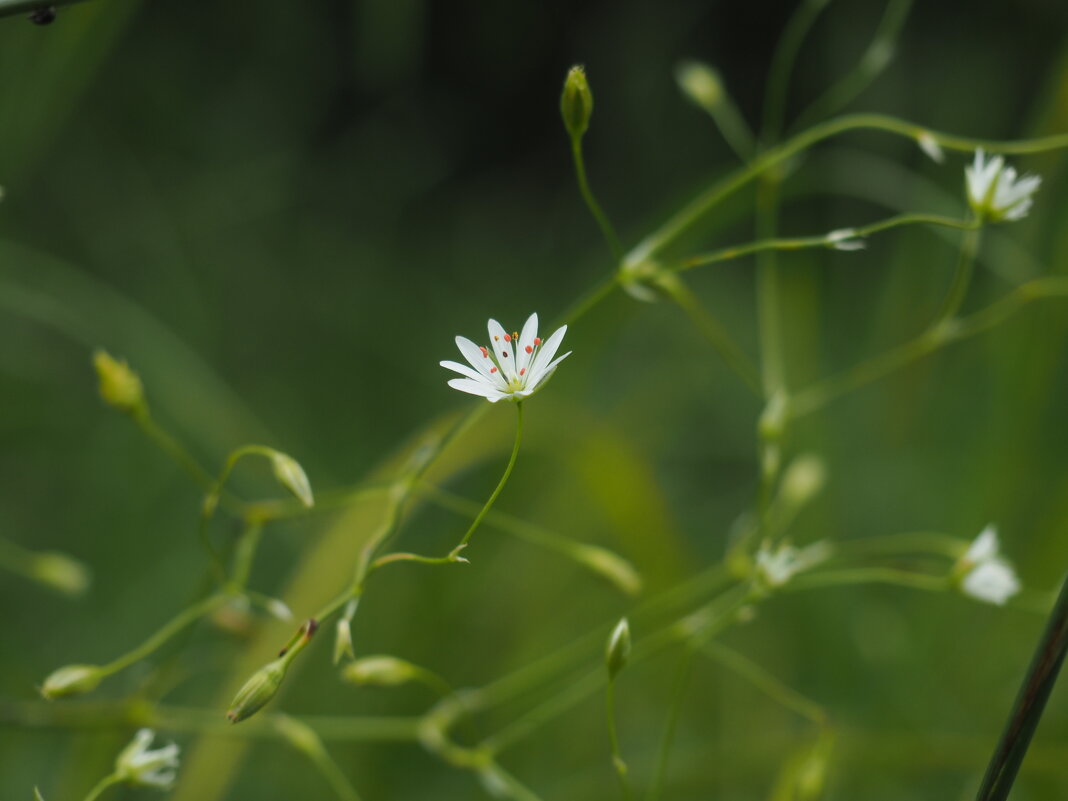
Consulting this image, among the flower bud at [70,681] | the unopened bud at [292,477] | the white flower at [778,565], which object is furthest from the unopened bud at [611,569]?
the flower bud at [70,681]

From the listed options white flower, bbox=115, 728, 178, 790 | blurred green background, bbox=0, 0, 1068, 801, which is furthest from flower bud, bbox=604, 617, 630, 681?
blurred green background, bbox=0, 0, 1068, 801

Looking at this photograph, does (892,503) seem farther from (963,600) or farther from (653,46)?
(653,46)

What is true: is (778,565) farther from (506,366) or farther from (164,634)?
(164,634)

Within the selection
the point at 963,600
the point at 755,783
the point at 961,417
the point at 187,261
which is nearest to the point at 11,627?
the point at 187,261

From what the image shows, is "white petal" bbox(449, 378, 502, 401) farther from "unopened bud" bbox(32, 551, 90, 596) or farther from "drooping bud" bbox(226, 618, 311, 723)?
"unopened bud" bbox(32, 551, 90, 596)

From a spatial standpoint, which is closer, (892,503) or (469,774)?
(469,774)

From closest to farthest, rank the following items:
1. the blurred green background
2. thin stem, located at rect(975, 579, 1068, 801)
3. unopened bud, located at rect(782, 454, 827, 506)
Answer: thin stem, located at rect(975, 579, 1068, 801) → unopened bud, located at rect(782, 454, 827, 506) → the blurred green background
